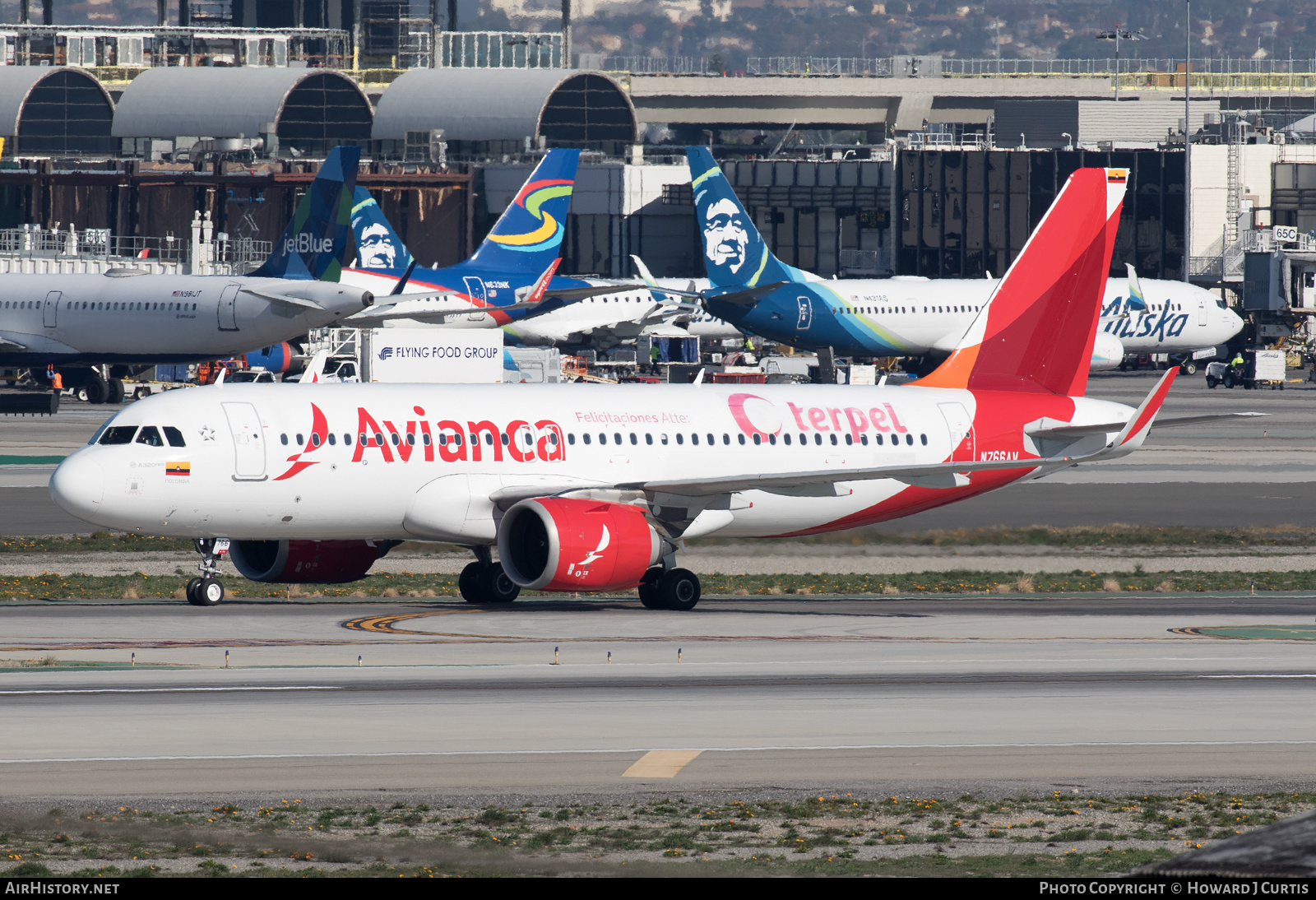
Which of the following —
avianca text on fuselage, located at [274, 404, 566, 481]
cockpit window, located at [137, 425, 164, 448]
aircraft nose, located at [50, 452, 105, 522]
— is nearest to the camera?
aircraft nose, located at [50, 452, 105, 522]

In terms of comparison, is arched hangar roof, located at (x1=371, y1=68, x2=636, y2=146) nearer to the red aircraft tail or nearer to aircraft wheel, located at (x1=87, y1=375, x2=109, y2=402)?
aircraft wheel, located at (x1=87, y1=375, x2=109, y2=402)

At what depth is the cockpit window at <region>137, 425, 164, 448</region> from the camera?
33.5 meters

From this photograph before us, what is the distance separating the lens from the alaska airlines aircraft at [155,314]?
85.6 m

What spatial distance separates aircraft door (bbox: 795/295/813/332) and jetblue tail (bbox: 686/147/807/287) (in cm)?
177

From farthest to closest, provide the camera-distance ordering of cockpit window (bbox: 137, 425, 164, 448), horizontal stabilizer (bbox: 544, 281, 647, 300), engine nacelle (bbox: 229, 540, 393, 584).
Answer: horizontal stabilizer (bbox: 544, 281, 647, 300), engine nacelle (bbox: 229, 540, 393, 584), cockpit window (bbox: 137, 425, 164, 448)

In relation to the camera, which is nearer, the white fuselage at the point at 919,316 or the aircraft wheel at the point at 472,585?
the aircraft wheel at the point at 472,585

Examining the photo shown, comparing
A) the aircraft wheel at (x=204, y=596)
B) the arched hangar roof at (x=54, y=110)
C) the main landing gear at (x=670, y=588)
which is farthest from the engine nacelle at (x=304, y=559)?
the arched hangar roof at (x=54, y=110)

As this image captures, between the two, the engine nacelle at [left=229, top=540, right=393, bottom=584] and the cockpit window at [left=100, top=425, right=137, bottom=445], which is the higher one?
the cockpit window at [left=100, top=425, right=137, bottom=445]

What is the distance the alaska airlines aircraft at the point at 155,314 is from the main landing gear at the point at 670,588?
49.9 m

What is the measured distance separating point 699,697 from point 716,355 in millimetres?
107615

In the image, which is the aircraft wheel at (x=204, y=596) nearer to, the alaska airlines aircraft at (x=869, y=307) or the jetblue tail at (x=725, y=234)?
the alaska airlines aircraft at (x=869, y=307)

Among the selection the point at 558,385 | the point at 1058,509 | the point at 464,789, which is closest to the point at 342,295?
the point at 1058,509

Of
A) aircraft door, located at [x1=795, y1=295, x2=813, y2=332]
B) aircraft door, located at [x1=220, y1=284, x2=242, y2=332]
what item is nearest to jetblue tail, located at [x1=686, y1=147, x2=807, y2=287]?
aircraft door, located at [x1=795, y1=295, x2=813, y2=332]

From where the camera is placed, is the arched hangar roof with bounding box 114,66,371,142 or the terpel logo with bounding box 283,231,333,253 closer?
the terpel logo with bounding box 283,231,333,253
